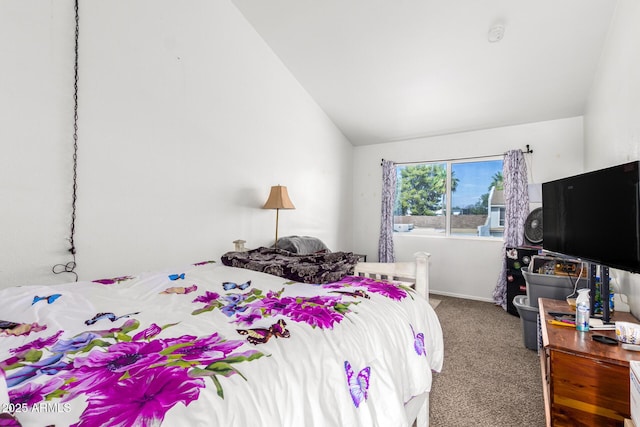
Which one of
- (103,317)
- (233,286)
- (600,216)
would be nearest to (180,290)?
(233,286)

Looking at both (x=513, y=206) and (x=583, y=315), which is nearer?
(x=583, y=315)

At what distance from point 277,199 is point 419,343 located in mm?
1952

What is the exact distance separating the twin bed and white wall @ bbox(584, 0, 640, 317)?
1147mm

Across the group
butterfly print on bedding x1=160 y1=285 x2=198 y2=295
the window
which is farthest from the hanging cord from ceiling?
the window

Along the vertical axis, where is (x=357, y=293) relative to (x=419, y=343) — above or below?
above

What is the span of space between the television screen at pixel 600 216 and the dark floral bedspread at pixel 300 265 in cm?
120

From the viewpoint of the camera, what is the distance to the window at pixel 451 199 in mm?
3955

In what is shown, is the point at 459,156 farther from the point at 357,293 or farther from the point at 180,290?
the point at 180,290

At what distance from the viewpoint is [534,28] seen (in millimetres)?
2338

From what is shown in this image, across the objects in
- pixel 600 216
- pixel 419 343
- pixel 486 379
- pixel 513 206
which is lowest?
pixel 486 379

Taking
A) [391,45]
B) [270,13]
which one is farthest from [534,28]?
[270,13]

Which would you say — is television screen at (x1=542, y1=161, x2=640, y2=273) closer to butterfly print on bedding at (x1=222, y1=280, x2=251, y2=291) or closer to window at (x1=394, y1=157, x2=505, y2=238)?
butterfly print on bedding at (x1=222, y1=280, x2=251, y2=291)

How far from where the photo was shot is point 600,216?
1.35 m

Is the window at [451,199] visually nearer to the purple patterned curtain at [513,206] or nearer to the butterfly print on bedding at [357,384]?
the purple patterned curtain at [513,206]
